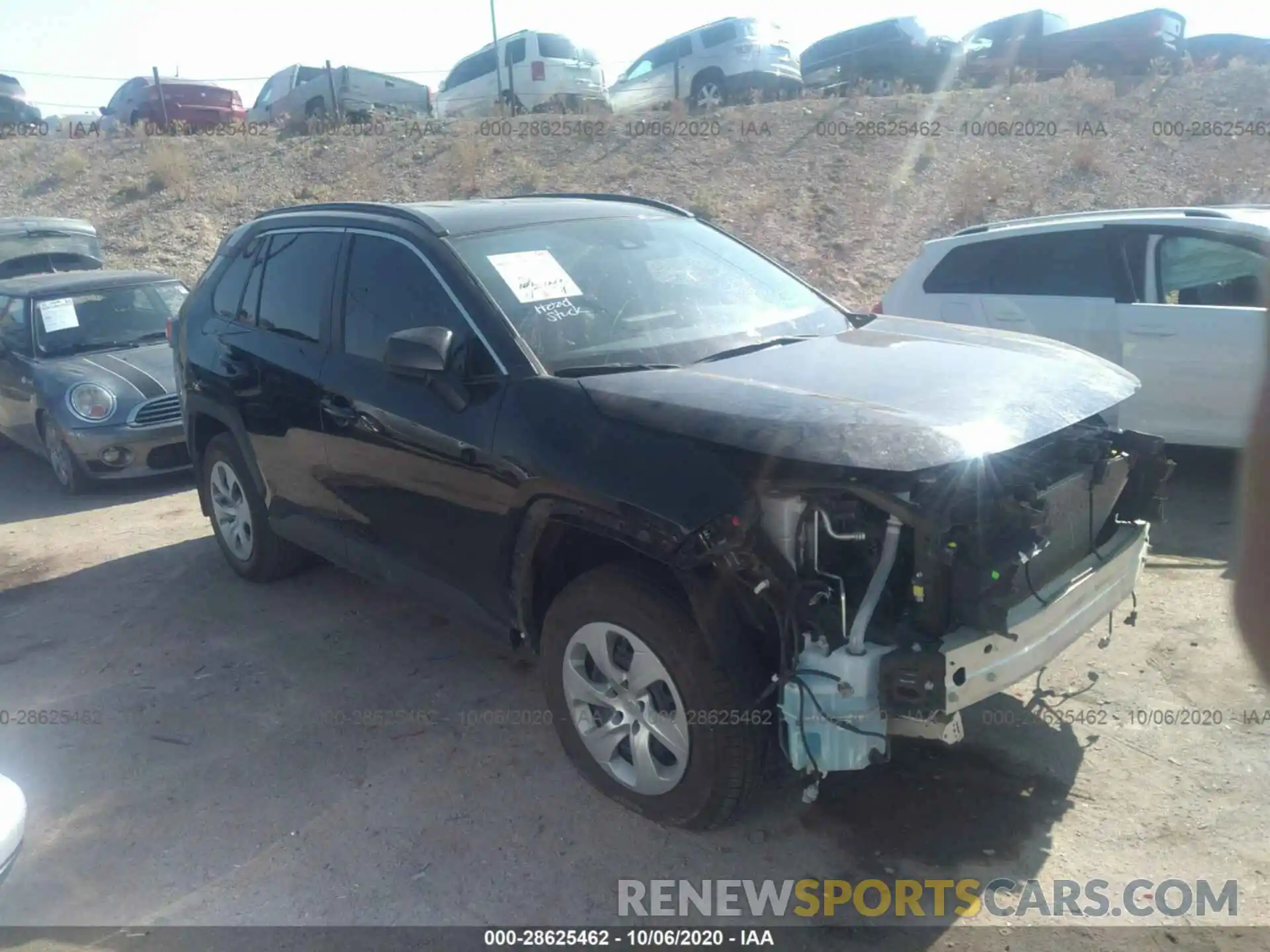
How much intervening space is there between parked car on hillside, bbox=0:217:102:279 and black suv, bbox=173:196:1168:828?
7972mm

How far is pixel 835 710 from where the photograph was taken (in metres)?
2.91

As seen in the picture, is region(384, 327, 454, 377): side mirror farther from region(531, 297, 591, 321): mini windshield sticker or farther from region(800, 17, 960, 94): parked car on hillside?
region(800, 17, 960, 94): parked car on hillside

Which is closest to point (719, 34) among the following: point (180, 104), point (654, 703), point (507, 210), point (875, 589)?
point (180, 104)

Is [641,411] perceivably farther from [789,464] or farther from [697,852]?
[697,852]

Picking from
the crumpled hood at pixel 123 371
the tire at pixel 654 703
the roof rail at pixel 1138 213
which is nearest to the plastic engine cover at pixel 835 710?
the tire at pixel 654 703

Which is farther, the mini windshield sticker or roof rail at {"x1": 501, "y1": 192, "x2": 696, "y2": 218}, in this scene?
roof rail at {"x1": 501, "y1": 192, "x2": 696, "y2": 218}

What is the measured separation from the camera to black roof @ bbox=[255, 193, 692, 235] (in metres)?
4.32

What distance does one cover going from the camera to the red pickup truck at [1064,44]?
1986 cm

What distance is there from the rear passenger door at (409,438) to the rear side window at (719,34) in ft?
57.4

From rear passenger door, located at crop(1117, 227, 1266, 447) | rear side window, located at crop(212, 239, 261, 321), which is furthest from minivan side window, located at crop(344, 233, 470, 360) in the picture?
rear passenger door, located at crop(1117, 227, 1266, 447)

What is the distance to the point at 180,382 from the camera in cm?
603

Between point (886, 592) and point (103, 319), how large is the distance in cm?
809

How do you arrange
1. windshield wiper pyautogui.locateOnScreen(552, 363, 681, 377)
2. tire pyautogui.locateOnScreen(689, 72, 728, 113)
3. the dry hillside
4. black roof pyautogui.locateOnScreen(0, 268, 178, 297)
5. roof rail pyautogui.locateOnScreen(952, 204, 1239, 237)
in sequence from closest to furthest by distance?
windshield wiper pyautogui.locateOnScreen(552, 363, 681, 377) → roof rail pyautogui.locateOnScreen(952, 204, 1239, 237) → black roof pyautogui.locateOnScreen(0, 268, 178, 297) → the dry hillside → tire pyautogui.locateOnScreen(689, 72, 728, 113)

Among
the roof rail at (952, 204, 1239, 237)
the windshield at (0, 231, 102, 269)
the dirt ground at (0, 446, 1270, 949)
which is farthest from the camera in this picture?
the windshield at (0, 231, 102, 269)
